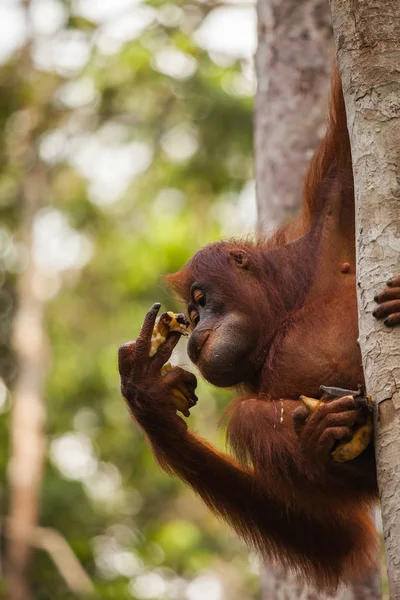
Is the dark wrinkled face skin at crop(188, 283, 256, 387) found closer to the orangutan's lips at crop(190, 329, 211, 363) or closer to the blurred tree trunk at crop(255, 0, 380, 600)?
the orangutan's lips at crop(190, 329, 211, 363)

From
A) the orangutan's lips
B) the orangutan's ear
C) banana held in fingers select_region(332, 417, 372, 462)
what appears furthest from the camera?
the orangutan's ear

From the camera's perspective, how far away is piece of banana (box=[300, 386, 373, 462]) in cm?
319

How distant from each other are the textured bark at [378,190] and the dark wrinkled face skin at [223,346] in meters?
1.39

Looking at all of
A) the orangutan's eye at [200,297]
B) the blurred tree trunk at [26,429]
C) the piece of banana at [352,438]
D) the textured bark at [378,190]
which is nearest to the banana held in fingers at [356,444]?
the piece of banana at [352,438]

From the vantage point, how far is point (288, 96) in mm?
6203

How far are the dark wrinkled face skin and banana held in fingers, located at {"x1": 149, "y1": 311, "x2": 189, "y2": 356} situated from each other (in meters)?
0.23

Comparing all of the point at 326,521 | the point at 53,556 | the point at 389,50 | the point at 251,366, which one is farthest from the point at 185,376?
the point at 53,556

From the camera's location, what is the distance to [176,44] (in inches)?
487

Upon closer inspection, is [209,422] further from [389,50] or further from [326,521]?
[389,50]

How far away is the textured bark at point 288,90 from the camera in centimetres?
609

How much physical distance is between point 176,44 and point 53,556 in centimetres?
689

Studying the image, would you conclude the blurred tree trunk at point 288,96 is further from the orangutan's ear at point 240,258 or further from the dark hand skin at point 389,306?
the dark hand skin at point 389,306

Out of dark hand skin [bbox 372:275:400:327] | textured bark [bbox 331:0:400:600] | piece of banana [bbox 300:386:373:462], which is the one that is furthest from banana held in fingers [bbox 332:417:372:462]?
dark hand skin [bbox 372:275:400:327]

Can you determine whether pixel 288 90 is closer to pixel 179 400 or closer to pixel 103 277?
pixel 179 400
